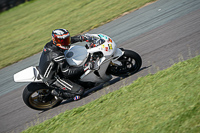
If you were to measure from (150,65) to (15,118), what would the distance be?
3871 mm

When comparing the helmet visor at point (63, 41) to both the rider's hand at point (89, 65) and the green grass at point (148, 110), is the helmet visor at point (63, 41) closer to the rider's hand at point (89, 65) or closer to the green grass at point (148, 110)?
the rider's hand at point (89, 65)

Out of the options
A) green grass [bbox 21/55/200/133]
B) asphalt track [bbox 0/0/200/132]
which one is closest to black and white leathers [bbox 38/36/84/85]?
asphalt track [bbox 0/0/200/132]

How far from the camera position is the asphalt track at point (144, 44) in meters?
5.86

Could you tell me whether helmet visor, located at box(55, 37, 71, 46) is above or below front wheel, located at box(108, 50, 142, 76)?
above

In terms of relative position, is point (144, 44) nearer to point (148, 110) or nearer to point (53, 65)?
point (53, 65)

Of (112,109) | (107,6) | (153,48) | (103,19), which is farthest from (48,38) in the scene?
(112,109)

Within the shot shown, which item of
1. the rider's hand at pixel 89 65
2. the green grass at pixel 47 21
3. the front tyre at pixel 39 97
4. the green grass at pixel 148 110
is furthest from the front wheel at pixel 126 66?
the green grass at pixel 47 21

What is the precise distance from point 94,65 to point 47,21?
11415 mm

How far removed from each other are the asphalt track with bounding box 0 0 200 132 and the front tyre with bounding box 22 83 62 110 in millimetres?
185

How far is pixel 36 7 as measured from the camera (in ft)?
69.5

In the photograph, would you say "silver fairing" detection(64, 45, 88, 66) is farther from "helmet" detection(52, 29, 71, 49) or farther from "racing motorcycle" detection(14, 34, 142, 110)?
"helmet" detection(52, 29, 71, 49)

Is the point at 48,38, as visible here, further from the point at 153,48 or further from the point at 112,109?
the point at 112,109

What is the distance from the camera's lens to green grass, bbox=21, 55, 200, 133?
3238mm

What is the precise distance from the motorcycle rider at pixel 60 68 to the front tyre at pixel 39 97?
276mm
